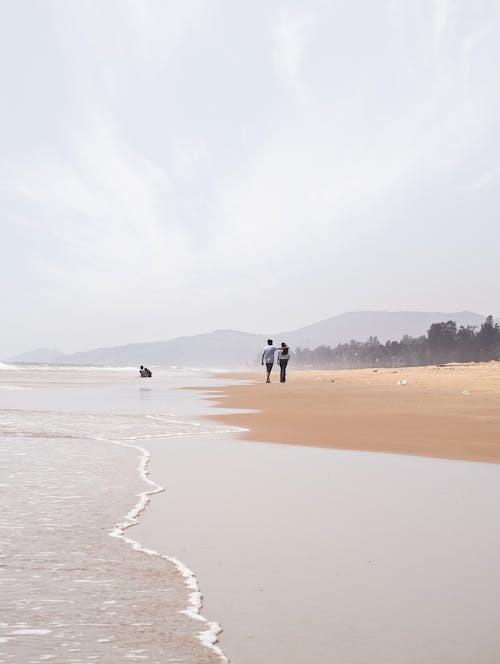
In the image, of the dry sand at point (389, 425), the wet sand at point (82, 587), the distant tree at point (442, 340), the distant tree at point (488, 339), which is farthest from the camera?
the distant tree at point (442, 340)

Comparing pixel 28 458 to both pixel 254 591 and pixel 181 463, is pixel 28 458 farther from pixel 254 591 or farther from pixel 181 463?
pixel 254 591

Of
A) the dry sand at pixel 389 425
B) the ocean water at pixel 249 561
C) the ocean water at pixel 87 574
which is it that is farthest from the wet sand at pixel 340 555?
the dry sand at pixel 389 425

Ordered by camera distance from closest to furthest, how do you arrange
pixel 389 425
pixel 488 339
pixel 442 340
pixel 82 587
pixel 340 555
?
pixel 82 587, pixel 340 555, pixel 389 425, pixel 488 339, pixel 442 340

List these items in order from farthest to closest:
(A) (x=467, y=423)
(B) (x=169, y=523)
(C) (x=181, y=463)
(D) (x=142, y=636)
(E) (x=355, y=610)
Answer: (A) (x=467, y=423)
(C) (x=181, y=463)
(B) (x=169, y=523)
(E) (x=355, y=610)
(D) (x=142, y=636)

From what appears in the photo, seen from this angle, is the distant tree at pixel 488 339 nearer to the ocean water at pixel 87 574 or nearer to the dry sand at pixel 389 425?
the dry sand at pixel 389 425

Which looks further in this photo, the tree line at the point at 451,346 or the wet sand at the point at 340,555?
the tree line at the point at 451,346

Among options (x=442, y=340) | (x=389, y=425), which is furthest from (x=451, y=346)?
(x=389, y=425)

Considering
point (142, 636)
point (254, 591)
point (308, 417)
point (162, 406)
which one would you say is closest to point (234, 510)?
point (254, 591)

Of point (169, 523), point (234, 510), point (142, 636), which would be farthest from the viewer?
point (234, 510)

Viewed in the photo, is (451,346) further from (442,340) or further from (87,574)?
(87,574)

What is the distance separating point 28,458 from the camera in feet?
28.9

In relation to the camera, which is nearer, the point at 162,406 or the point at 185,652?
the point at 185,652

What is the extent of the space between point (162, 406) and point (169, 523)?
14782mm

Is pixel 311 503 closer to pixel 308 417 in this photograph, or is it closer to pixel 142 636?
pixel 142 636
